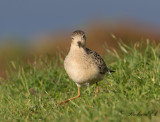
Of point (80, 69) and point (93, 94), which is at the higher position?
point (80, 69)

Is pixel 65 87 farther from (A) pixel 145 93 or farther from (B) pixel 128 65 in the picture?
(A) pixel 145 93

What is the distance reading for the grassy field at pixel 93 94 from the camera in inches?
237

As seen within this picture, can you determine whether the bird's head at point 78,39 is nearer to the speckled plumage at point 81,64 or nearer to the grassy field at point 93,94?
the speckled plumage at point 81,64

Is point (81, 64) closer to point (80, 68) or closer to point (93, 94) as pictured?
point (80, 68)

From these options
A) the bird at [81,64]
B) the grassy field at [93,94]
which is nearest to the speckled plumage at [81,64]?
the bird at [81,64]

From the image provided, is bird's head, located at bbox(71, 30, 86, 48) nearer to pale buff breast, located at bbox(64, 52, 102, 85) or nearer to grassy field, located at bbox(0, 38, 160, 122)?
pale buff breast, located at bbox(64, 52, 102, 85)

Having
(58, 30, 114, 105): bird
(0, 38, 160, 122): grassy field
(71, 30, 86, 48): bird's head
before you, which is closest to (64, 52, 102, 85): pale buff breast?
(58, 30, 114, 105): bird

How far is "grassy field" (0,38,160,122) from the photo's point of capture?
237 inches

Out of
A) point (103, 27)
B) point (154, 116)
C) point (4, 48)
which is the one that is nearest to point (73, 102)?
point (154, 116)

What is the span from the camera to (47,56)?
11.0 metres

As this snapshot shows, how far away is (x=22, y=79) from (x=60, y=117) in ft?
12.6

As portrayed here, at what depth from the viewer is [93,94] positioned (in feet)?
25.7

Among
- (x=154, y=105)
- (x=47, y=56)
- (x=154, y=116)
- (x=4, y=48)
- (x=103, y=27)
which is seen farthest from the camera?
(x=103, y=27)

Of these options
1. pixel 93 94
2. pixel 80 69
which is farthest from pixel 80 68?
pixel 93 94
